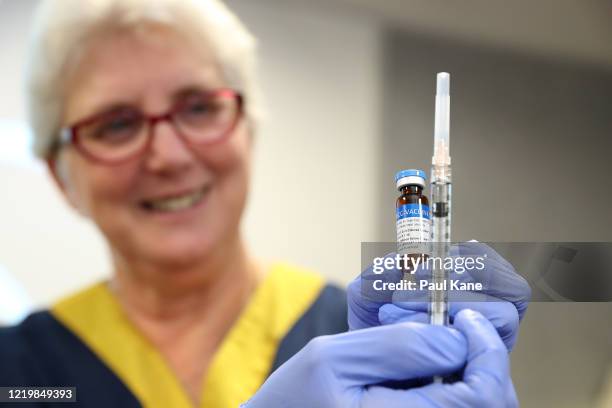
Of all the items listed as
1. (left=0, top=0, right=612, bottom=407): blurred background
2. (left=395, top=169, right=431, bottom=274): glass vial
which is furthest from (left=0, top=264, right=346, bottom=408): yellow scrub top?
(left=395, top=169, right=431, bottom=274): glass vial

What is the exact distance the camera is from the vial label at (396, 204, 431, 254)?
21.7 inches

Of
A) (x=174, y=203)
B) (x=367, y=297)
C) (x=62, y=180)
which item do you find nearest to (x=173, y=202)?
(x=174, y=203)

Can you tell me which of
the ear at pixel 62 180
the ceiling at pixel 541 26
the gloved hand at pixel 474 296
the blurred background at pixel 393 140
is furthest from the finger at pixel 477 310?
the ceiling at pixel 541 26

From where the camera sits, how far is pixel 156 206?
3.21 ft

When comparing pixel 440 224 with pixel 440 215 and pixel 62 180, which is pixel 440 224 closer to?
pixel 440 215

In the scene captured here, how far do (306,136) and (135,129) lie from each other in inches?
20.4

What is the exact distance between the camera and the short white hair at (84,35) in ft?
3.05

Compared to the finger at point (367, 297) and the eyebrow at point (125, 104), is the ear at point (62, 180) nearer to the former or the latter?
the eyebrow at point (125, 104)

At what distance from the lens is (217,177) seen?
100cm

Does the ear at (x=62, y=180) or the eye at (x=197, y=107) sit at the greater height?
the eye at (x=197, y=107)

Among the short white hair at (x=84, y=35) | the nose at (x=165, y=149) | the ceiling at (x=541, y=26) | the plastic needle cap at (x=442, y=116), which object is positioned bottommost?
the plastic needle cap at (x=442, y=116)

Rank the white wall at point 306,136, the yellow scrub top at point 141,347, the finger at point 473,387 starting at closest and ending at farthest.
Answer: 1. the finger at point 473,387
2. the yellow scrub top at point 141,347
3. the white wall at point 306,136

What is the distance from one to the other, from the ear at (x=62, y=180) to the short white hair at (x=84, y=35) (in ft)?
0.08

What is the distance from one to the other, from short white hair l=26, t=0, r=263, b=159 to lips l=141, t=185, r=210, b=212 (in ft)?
0.62
